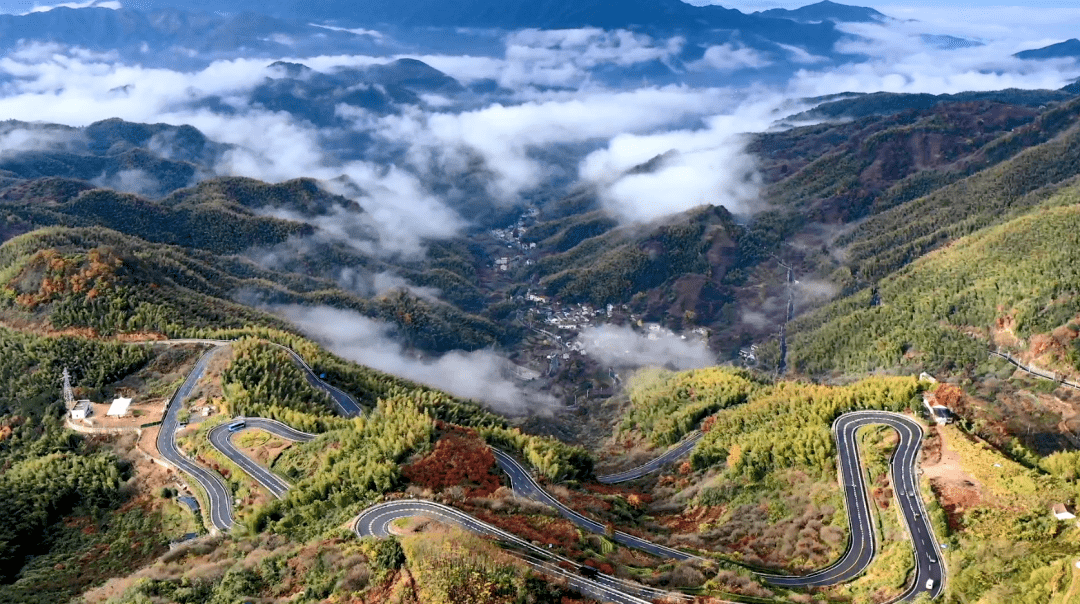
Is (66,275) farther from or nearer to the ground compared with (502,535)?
nearer to the ground

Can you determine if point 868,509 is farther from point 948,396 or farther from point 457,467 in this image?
point 457,467

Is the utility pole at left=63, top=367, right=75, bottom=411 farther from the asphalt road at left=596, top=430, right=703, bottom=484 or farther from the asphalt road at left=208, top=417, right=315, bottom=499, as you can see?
the asphalt road at left=596, top=430, right=703, bottom=484

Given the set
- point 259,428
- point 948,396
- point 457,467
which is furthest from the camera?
point 259,428

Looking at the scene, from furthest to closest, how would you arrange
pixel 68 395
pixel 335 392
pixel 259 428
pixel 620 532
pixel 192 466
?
pixel 335 392
pixel 68 395
pixel 259 428
pixel 192 466
pixel 620 532

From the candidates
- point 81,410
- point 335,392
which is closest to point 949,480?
point 335,392

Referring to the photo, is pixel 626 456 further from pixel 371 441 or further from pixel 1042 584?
pixel 1042 584

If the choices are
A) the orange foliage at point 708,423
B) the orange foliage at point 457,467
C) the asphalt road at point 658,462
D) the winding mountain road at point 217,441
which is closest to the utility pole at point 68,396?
the winding mountain road at point 217,441

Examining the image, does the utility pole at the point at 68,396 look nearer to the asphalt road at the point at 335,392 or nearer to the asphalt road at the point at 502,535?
the asphalt road at the point at 335,392
